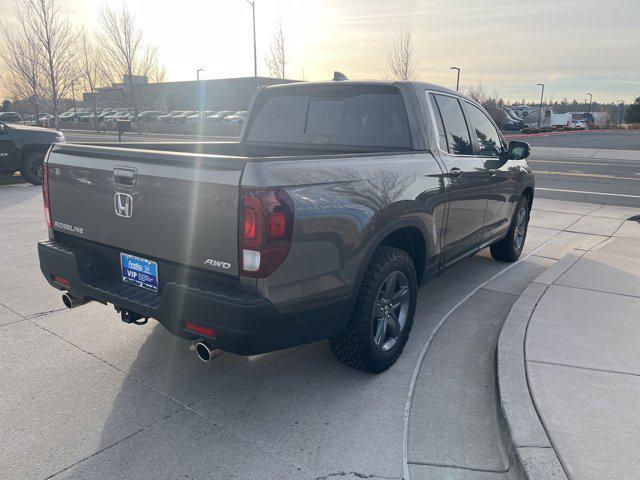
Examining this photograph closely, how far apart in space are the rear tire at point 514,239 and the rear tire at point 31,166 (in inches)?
423

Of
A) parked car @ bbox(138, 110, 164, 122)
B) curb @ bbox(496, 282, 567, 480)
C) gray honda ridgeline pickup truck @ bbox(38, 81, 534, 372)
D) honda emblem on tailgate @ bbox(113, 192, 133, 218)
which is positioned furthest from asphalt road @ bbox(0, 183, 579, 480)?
parked car @ bbox(138, 110, 164, 122)

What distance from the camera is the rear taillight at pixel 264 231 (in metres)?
2.57

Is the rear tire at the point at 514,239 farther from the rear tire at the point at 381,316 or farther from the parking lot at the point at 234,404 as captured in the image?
the rear tire at the point at 381,316

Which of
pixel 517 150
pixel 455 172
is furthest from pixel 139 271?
pixel 517 150

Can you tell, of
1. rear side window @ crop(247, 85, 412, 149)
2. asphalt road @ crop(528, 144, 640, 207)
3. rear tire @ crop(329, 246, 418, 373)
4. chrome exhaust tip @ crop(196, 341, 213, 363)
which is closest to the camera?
chrome exhaust tip @ crop(196, 341, 213, 363)

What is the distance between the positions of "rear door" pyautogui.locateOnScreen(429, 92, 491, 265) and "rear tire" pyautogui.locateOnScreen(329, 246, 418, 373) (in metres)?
0.79

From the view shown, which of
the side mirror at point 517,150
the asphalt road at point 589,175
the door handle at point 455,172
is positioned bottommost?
the asphalt road at point 589,175

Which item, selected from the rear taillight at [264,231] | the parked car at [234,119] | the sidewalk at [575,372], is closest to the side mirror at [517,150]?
the sidewalk at [575,372]

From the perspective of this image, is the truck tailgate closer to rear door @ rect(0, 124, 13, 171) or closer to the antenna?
the antenna

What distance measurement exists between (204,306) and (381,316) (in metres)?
1.38

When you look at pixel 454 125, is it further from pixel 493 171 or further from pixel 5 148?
pixel 5 148

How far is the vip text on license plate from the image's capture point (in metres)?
3.09

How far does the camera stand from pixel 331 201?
9.62 feet

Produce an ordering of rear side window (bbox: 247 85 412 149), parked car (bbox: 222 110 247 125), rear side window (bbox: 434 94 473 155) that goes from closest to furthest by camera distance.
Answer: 1. rear side window (bbox: 247 85 412 149)
2. rear side window (bbox: 434 94 473 155)
3. parked car (bbox: 222 110 247 125)
